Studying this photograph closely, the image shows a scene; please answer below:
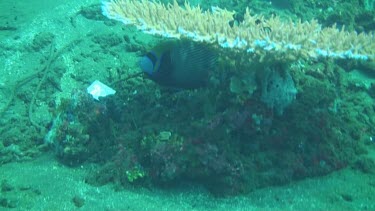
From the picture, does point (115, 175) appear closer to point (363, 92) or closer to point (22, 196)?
point (22, 196)

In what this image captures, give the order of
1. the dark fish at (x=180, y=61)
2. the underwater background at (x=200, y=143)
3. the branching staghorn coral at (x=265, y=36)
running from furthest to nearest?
the dark fish at (x=180, y=61)
the underwater background at (x=200, y=143)
the branching staghorn coral at (x=265, y=36)

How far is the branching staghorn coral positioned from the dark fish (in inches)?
13.7

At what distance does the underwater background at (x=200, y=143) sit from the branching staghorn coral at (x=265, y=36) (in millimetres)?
280

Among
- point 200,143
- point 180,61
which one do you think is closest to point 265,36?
point 180,61

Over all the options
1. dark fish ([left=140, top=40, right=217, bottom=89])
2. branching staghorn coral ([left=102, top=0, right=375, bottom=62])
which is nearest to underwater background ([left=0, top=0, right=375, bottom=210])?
dark fish ([left=140, top=40, right=217, bottom=89])

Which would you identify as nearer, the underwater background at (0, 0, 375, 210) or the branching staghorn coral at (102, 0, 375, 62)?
the branching staghorn coral at (102, 0, 375, 62)

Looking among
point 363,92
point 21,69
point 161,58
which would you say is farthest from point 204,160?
point 21,69

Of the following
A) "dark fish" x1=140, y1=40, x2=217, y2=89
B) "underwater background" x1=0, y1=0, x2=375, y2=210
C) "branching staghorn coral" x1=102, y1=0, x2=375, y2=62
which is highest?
"branching staghorn coral" x1=102, y1=0, x2=375, y2=62

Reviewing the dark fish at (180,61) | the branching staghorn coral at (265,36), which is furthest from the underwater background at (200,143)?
the branching staghorn coral at (265,36)

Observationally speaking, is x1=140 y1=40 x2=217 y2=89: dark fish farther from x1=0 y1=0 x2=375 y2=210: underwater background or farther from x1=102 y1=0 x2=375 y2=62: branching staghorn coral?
x1=102 y1=0 x2=375 y2=62: branching staghorn coral

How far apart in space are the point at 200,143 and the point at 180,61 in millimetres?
1090

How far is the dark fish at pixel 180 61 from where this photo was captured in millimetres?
4121

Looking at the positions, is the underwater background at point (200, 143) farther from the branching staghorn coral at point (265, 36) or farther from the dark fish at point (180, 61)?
the branching staghorn coral at point (265, 36)

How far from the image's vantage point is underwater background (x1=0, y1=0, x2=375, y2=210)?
3736 mm
